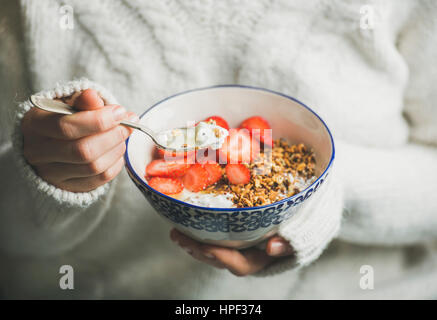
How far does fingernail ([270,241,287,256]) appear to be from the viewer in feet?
1.86

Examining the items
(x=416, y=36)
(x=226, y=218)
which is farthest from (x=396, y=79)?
(x=226, y=218)

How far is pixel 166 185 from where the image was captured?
519mm

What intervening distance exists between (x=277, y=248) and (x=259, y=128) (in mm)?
223

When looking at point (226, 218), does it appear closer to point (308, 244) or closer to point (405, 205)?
point (308, 244)

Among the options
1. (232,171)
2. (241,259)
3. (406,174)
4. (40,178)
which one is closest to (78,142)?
(40,178)

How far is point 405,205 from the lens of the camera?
74cm

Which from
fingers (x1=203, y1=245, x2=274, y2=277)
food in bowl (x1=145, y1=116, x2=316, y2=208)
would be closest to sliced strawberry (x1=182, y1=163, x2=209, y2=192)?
food in bowl (x1=145, y1=116, x2=316, y2=208)

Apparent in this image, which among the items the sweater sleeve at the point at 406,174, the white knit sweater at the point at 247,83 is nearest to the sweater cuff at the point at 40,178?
the white knit sweater at the point at 247,83

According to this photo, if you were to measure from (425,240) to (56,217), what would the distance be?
863 mm

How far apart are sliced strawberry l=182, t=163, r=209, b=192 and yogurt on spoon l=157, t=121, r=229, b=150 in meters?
0.04

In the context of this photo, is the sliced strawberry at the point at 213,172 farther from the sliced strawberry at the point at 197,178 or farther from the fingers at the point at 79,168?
the fingers at the point at 79,168

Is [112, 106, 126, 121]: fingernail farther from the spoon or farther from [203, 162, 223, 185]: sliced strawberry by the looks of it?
[203, 162, 223, 185]: sliced strawberry

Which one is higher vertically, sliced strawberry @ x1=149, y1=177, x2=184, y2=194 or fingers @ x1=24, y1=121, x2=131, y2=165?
fingers @ x1=24, y1=121, x2=131, y2=165

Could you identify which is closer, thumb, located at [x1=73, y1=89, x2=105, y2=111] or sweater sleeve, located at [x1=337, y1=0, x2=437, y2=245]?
thumb, located at [x1=73, y1=89, x2=105, y2=111]
